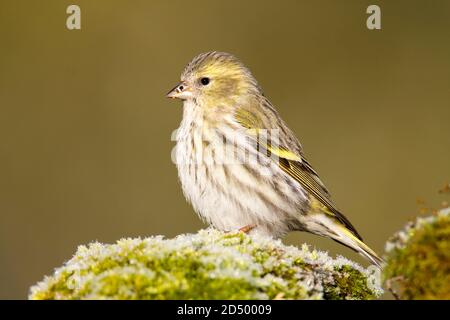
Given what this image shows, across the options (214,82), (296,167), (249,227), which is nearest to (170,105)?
(214,82)

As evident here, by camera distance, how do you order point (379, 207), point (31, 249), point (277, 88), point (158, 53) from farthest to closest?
point (158, 53) < point (277, 88) < point (379, 207) < point (31, 249)

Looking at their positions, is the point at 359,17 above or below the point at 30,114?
above

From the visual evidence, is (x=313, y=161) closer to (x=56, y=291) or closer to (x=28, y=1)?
(x=28, y=1)

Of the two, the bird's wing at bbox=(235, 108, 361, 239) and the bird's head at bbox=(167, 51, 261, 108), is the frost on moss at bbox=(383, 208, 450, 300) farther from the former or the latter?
the bird's head at bbox=(167, 51, 261, 108)

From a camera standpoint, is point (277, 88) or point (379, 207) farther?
point (277, 88)
